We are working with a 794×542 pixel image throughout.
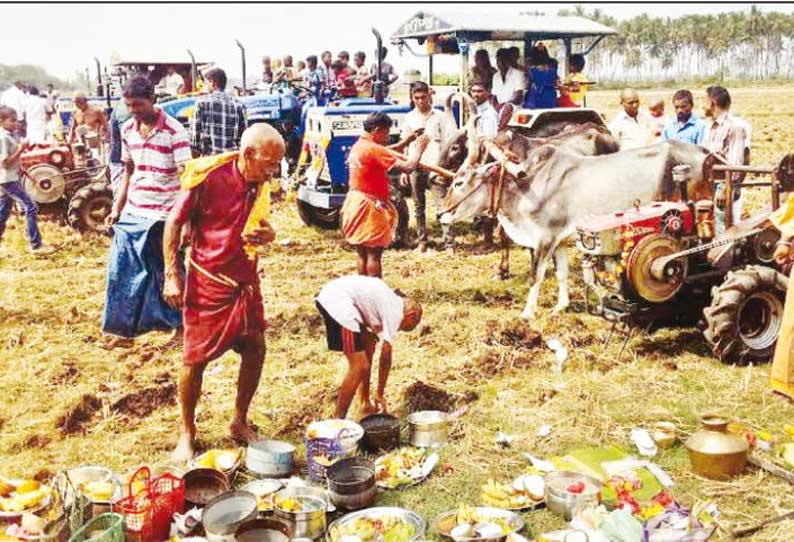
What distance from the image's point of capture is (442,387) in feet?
Answer: 20.6

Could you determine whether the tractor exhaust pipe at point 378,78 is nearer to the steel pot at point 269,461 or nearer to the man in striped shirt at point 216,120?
the man in striped shirt at point 216,120

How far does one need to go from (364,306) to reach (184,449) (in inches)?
54.9

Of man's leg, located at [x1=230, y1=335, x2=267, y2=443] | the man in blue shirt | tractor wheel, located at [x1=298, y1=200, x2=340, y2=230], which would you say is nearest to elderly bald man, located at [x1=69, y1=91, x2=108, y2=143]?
tractor wheel, located at [x1=298, y1=200, x2=340, y2=230]

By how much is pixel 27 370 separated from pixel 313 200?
520 cm

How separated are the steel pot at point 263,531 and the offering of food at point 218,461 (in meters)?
0.69

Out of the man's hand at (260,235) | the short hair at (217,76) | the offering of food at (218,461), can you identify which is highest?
the short hair at (217,76)

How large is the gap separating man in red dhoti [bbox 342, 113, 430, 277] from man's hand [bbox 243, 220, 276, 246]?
2.03 m

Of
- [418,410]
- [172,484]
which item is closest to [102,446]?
[172,484]

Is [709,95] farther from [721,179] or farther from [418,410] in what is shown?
[418,410]

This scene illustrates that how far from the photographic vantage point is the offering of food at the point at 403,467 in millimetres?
4750

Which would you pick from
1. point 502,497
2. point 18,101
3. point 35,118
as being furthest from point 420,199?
point 18,101

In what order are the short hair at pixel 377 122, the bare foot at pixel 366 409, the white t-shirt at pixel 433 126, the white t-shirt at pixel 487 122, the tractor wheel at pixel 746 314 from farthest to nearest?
the white t-shirt at pixel 433 126
the white t-shirt at pixel 487 122
the short hair at pixel 377 122
the tractor wheel at pixel 746 314
the bare foot at pixel 366 409

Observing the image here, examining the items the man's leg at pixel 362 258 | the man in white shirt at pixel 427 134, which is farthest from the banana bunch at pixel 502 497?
the man in white shirt at pixel 427 134

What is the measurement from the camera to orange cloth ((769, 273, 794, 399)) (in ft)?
17.7
